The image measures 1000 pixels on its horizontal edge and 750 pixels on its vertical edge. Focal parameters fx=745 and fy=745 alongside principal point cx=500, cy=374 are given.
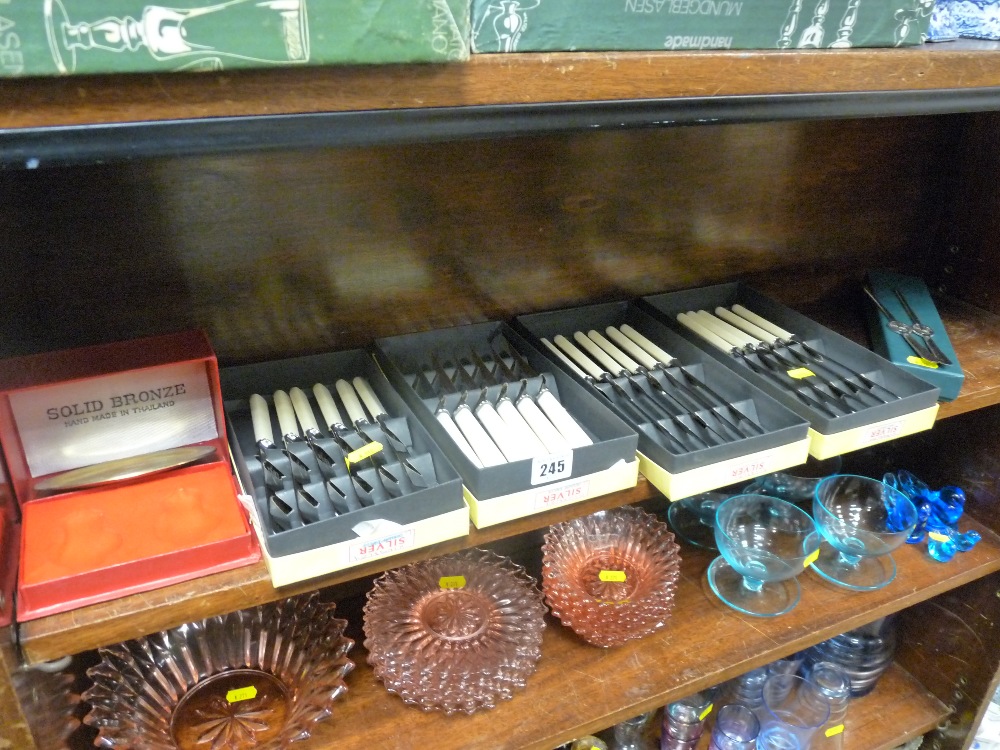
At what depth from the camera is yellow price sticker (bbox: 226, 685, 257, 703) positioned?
0.96 metres

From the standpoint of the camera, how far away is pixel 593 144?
109 centimetres

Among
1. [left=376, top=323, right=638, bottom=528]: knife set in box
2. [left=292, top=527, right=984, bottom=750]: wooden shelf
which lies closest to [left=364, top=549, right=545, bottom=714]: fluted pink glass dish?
[left=292, top=527, right=984, bottom=750]: wooden shelf

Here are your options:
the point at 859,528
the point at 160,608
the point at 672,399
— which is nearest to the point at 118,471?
the point at 160,608

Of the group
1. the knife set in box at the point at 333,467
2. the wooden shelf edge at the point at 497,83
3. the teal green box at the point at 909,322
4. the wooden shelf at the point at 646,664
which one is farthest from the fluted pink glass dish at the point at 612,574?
the wooden shelf edge at the point at 497,83

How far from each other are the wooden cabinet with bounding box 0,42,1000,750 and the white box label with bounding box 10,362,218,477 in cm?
17

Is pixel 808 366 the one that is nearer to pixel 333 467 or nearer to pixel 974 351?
pixel 974 351

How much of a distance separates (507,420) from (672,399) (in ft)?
0.79

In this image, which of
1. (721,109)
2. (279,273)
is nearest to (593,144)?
(721,109)

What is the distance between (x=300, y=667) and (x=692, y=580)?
639 millimetres

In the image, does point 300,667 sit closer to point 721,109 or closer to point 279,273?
point 279,273

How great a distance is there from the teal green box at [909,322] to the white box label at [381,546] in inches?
29.4

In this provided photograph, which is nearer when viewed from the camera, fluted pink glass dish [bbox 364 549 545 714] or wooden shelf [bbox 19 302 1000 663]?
wooden shelf [bbox 19 302 1000 663]

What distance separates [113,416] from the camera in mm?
798

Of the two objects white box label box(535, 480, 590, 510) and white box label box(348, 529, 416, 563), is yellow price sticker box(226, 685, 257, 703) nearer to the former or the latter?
white box label box(348, 529, 416, 563)
